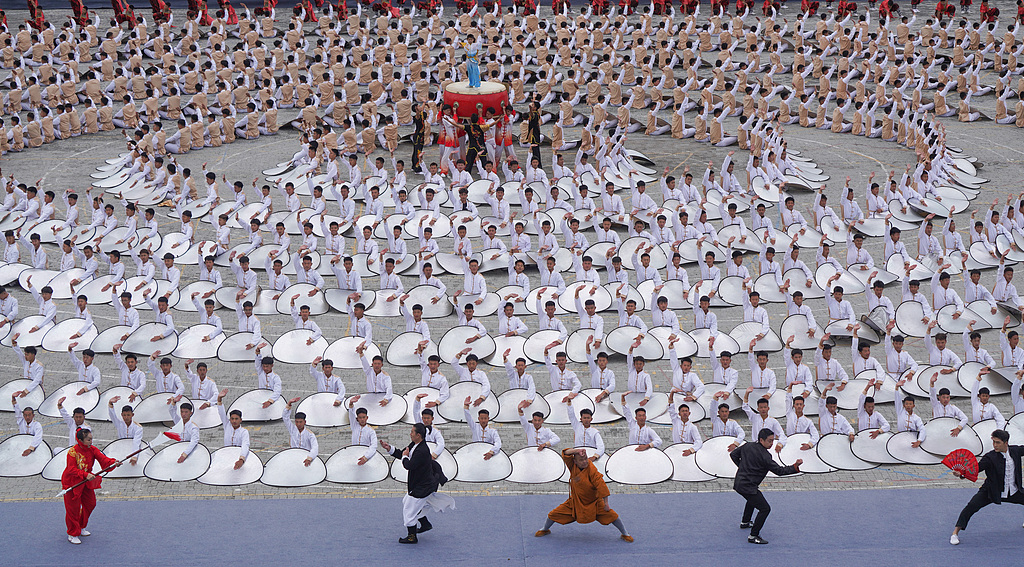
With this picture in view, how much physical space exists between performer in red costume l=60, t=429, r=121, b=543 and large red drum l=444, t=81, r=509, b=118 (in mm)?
13131

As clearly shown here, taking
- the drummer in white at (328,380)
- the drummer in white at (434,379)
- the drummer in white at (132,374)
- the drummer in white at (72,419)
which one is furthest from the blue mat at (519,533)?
the drummer in white at (132,374)

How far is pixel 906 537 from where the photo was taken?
33.6 ft

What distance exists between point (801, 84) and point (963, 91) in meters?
4.06

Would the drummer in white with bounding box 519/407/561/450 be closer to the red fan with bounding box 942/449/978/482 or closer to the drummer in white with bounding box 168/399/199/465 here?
the drummer in white with bounding box 168/399/199/465

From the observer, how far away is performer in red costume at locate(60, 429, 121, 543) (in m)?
9.80

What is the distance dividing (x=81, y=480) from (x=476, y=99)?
534 inches

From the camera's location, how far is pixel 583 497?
9.71m

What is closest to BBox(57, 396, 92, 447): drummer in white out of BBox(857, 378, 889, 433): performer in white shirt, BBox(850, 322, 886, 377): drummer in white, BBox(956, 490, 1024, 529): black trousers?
BBox(857, 378, 889, 433): performer in white shirt

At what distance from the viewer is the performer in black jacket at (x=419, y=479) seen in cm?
959

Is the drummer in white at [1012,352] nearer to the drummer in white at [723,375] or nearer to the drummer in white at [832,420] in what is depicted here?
the drummer in white at [832,420]

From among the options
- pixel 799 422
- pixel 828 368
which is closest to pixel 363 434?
pixel 799 422

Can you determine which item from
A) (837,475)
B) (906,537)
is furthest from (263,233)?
(906,537)

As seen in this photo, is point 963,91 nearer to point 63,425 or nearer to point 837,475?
point 837,475

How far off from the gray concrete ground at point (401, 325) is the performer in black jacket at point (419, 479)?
5.08ft
